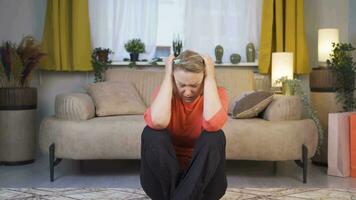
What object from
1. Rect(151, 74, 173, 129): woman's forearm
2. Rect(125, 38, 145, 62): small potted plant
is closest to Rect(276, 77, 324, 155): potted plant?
Rect(125, 38, 145, 62): small potted plant

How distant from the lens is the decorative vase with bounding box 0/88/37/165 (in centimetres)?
342

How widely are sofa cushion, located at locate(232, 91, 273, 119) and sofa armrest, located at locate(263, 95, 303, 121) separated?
0.05 metres

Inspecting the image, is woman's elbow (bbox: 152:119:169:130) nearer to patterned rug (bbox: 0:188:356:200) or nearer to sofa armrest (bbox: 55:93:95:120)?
patterned rug (bbox: 0:188:356:200)

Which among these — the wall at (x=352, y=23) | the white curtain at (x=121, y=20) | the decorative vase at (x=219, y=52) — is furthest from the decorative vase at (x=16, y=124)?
the wall at (x=352, y=23)

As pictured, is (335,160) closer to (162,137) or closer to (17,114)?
(162,137)

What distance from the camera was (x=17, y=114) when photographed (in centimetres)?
345

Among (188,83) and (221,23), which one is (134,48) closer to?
(221,23)

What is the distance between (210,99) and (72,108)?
4.88 feet

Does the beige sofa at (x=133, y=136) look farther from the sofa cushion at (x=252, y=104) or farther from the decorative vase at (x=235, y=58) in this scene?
the decorative vase at (x=235, y=58)

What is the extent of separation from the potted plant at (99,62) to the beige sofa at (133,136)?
33.3 inches

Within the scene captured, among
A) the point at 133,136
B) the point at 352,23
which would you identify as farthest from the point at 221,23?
the point at 133,136

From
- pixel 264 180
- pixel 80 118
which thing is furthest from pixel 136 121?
pixel 264 180

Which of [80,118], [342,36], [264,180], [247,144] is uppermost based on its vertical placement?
[342,36]

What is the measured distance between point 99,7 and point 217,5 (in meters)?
1.12
